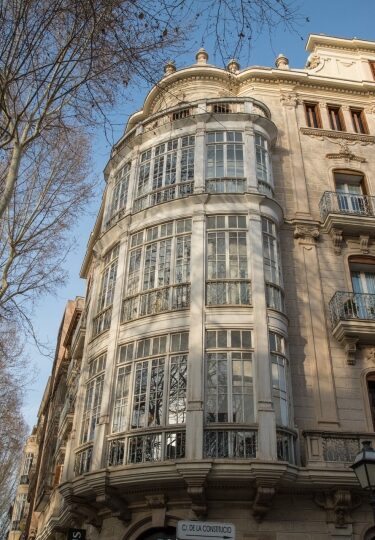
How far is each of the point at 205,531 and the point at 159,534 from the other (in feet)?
23.2

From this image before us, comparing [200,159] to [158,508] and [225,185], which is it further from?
[158,508]

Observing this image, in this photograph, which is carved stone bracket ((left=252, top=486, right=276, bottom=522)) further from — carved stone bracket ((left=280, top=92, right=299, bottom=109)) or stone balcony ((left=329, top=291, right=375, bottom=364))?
carved stone bracket ((left=280, top=92, right=299, bottom=109))

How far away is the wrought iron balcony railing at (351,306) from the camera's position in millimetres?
15016

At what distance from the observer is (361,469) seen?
720cm

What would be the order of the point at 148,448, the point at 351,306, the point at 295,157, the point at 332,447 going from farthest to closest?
the point at 295,157
the point at 351,306
the point at 332,447
the point at 148,448

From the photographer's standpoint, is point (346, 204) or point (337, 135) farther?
point (337, 135)

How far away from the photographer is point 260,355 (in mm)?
12883

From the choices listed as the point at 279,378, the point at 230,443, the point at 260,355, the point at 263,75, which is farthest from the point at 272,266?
the point at 263,75

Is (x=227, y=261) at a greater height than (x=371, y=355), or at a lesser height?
greater

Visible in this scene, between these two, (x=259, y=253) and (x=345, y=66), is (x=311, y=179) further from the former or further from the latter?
(x=345, y=66)

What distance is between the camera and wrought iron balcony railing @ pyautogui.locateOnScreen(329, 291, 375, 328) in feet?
49.3

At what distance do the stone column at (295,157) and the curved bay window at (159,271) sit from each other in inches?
177

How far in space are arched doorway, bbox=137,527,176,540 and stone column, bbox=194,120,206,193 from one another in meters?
9.34

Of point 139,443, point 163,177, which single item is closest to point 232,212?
point 163,177
